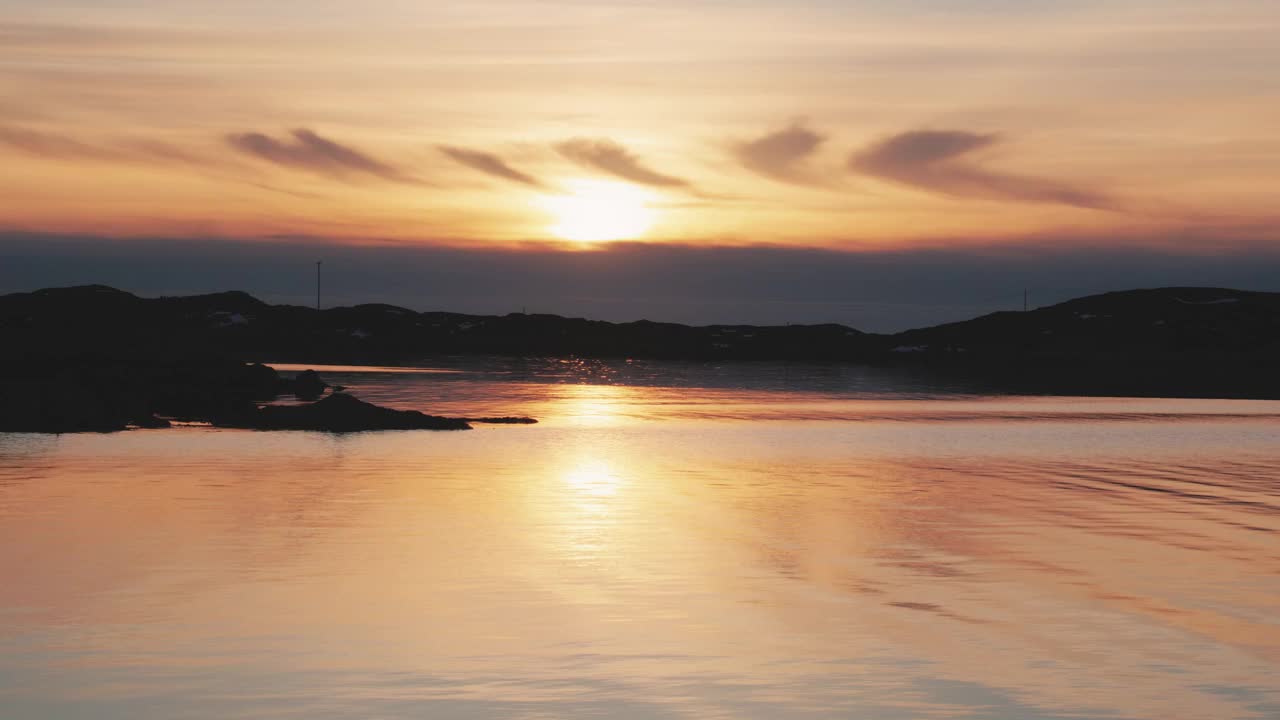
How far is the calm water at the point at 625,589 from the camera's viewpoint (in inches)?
435

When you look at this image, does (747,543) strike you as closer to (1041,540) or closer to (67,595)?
(1041,540)

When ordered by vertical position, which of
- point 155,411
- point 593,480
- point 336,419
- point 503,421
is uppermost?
point 336,419

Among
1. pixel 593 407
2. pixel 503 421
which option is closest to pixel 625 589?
pixel 503 421

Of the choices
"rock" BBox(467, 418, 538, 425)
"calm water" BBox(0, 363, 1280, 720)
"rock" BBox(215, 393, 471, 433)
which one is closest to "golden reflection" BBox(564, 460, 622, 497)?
"calm water" BBox(0, 363, 1280, 720)

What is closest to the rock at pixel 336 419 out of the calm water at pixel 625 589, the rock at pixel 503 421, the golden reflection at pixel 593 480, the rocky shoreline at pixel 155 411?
the rocky shoreline at pixel 155 411

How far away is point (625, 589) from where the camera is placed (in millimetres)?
16094

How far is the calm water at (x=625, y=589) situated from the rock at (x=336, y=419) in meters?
9.03

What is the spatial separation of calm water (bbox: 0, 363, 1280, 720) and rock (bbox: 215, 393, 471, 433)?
9.03m

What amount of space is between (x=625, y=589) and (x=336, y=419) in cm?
3065

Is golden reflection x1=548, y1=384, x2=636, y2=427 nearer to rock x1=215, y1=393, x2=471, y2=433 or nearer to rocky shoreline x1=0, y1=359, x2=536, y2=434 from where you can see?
rocky shoreline x1=0, y1=359, x2=536, y2=434

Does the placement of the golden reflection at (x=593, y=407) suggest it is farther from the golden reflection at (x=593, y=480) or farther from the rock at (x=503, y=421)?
Answer: the golden reflection at (x=593, y=480)

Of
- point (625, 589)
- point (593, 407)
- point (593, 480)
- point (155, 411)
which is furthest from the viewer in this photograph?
point (593, 407)

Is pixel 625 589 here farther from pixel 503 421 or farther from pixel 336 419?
pixel 503 421

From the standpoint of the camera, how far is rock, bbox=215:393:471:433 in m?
44.8
